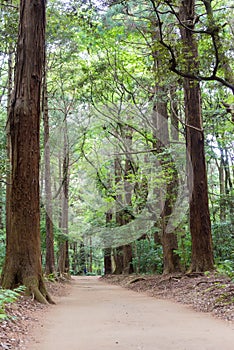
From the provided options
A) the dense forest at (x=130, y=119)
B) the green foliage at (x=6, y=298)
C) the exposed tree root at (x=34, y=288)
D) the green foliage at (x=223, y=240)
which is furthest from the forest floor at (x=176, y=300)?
the green foliage at (x=223, y=240)

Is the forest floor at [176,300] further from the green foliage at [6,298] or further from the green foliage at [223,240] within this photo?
the green foliage at [223,240]

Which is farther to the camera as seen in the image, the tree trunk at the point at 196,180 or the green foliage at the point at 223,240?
the green foliage at the point at 223,240

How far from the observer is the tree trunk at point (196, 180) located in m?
10.9

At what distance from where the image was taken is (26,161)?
7992 millimetres

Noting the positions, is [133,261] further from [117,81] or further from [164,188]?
[117,81]

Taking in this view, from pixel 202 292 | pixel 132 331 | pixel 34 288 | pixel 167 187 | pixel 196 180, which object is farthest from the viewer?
pixel 167 187

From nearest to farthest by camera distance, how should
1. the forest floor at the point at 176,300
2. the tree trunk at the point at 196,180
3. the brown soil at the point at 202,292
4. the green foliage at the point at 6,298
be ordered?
the forest floor at the point at 176,300
the green foliage at the point at 6,298
the brown soil at the point at 202,292
the tree trunk at the point at 196,180

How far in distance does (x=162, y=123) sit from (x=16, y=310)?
10936mm

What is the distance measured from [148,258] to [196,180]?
28.5 ft

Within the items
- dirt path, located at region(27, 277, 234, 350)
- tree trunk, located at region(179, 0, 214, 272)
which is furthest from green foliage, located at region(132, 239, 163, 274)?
dirt path, located at region(27, 277, 234, 350)

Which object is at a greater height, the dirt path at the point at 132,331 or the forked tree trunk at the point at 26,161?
the forked tree trunk at the point at 26,161

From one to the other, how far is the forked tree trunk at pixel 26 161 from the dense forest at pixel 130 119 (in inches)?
0.9

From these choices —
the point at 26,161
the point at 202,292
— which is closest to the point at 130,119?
the point at 26,161

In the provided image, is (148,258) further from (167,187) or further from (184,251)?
(167,187)
